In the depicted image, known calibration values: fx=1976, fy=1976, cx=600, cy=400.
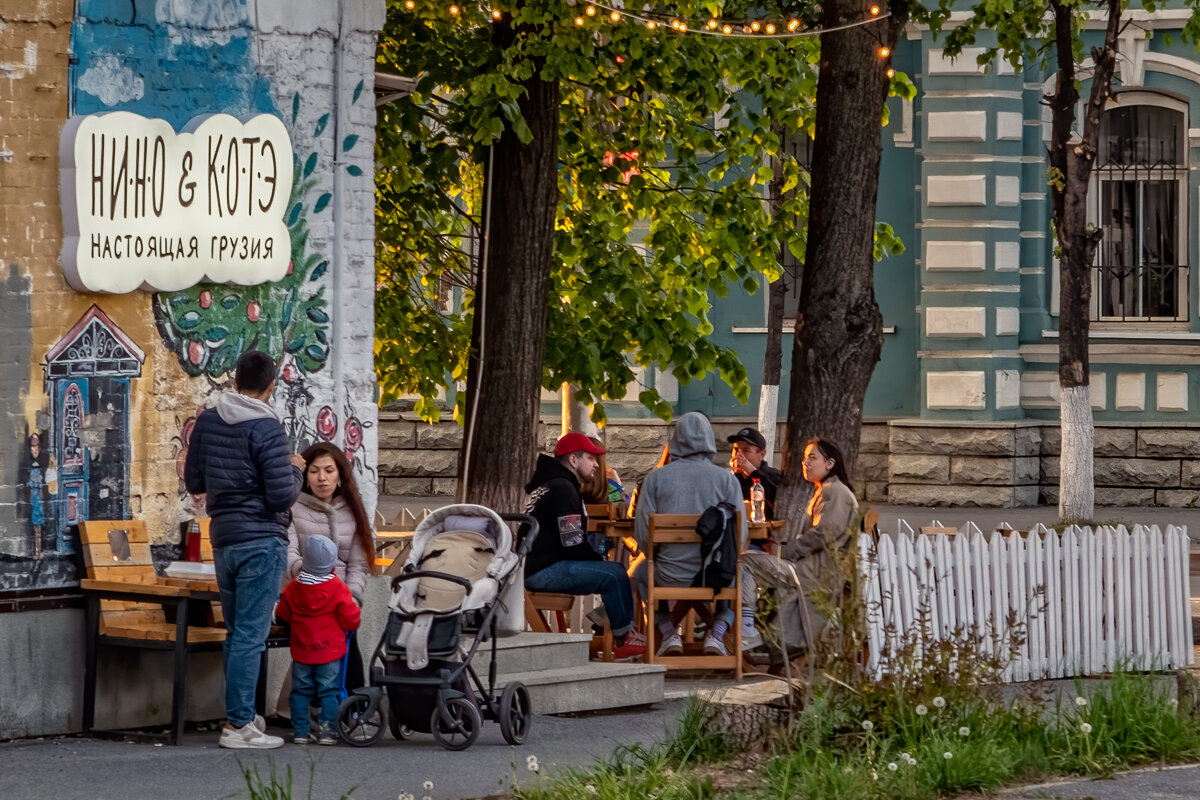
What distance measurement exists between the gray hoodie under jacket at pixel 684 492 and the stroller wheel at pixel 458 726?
2.64 metres

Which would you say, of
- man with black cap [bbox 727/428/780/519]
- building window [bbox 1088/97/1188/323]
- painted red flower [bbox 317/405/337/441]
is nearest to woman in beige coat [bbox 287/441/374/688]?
painted red flower [bbox 317/405/337/441]

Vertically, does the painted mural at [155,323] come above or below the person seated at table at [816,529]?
above

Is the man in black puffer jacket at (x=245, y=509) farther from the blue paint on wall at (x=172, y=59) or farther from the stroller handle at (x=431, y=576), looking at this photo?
the blue paint on wall at (x=172, y=59)

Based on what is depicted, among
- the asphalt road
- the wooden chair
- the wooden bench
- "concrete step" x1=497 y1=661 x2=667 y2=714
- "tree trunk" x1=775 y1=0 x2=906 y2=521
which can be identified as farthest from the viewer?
"tree trunk" x1=775 y1=0 x2=906 y2=521

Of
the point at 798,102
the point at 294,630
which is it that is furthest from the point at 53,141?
the point at 798,102

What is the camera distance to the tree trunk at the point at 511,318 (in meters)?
13.6

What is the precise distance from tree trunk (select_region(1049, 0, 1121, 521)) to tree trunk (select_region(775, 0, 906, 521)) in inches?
246

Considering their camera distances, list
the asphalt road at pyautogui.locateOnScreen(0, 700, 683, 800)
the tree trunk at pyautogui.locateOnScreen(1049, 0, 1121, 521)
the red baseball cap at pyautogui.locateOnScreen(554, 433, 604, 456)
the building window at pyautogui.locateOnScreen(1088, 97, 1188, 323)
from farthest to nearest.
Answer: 1. the building window at pyautogui.locateOnScreen(1088, 97, 1188, 323)
2. the tree trunk at pyautogui.locateOnScreen(1049, 0, 1121, 521)
3. the red baseball cap at pyautogui.locateOnScreen(554, 433, 604, 456)
4. the asphalt road at pyautogui.locateOnScreen(0, 700, 683, 800)

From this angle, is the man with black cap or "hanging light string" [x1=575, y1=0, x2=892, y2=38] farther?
the man with black cap

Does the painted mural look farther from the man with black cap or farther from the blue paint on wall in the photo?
the man with black cap

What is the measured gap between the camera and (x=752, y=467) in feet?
43.9

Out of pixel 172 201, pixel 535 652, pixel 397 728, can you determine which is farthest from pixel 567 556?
pixel 172 201

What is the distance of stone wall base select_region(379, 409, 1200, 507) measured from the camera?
912 inches

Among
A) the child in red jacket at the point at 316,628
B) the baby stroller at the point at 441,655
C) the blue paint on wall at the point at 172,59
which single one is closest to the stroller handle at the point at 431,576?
the baby stroller at the point at 441,655
